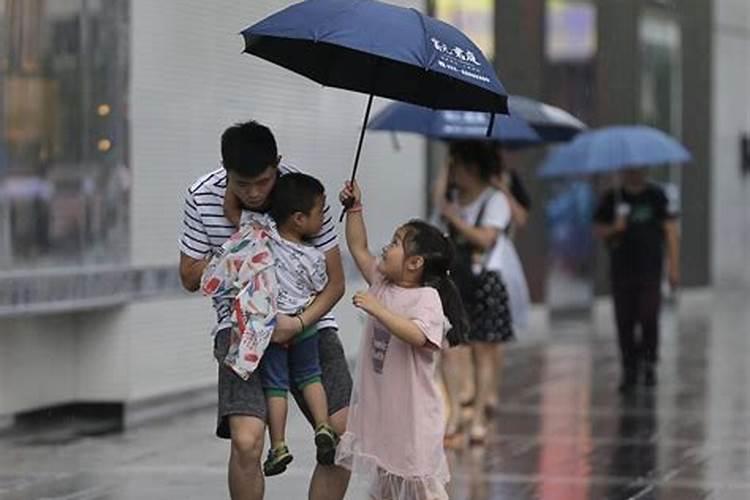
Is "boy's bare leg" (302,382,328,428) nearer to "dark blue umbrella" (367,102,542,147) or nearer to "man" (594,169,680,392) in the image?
"dark blue umbrella" (367,102,542,147)

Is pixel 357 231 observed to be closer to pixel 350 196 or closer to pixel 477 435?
pixel 350 196

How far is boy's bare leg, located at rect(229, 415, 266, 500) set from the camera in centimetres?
712

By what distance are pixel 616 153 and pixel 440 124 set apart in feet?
11.1

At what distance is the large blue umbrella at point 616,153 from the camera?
15.0m

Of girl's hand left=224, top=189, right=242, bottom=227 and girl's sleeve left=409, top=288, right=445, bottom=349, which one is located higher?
girl's hand left=224, top=189, right=242, bottom=227

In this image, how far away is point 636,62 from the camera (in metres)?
23.3

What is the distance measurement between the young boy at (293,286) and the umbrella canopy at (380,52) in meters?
0.58

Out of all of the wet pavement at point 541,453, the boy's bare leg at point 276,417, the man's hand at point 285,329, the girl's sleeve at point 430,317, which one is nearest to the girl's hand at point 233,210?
the man's hand at point 285,329

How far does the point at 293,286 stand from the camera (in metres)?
7.33

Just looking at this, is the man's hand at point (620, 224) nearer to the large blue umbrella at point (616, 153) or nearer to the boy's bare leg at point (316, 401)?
the large blue umbrella at point (616, 153)

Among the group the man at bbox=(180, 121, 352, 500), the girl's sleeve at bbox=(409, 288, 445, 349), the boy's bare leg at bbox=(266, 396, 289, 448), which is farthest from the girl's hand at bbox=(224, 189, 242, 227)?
the girl's sleeve at bbox=(409, 288, 445, 349)

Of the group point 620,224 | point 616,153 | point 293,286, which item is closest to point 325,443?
point 293,286

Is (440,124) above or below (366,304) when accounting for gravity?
above

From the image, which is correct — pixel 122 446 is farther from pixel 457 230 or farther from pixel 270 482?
pixel 457 230
